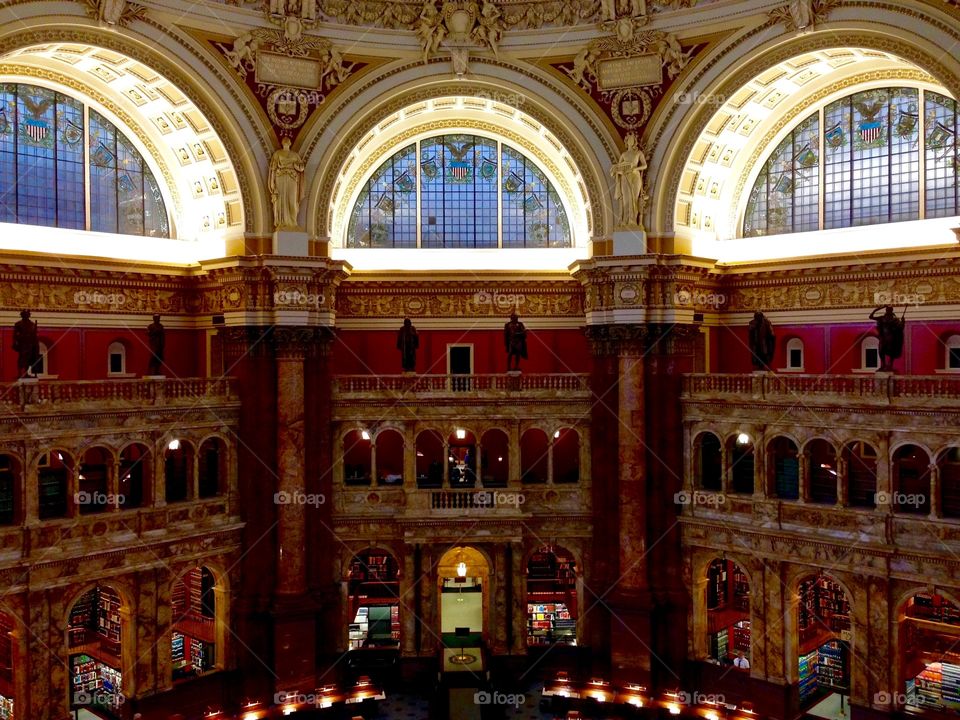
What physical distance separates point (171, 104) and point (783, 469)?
2503 cm

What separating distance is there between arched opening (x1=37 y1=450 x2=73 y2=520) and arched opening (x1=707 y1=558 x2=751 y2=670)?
22464mm

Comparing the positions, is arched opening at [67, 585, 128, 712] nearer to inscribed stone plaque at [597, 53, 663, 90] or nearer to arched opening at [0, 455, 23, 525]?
arched opening at [0, 455, 23, 525]

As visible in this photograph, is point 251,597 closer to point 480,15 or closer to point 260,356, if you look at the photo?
point 260,356

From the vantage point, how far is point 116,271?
29.2m

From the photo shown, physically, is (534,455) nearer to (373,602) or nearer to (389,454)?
(389,454)

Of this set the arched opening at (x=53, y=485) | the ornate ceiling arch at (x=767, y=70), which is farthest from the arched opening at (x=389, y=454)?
the ornate ceiling arch at (x=767, y=70)

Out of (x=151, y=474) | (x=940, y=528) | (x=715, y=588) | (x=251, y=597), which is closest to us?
(x=940, y=528)

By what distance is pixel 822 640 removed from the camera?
97.2 feet

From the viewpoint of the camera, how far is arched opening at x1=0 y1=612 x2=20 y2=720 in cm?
2477

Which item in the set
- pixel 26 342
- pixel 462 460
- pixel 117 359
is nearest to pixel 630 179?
pixel 462 460

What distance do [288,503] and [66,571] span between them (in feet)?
23.7

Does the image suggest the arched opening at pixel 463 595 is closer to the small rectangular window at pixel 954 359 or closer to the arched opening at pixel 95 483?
the arched opening at pixel 95 483

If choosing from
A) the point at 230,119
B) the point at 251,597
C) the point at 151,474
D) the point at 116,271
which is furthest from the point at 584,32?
the point at 251,597

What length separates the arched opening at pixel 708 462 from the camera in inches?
1187
